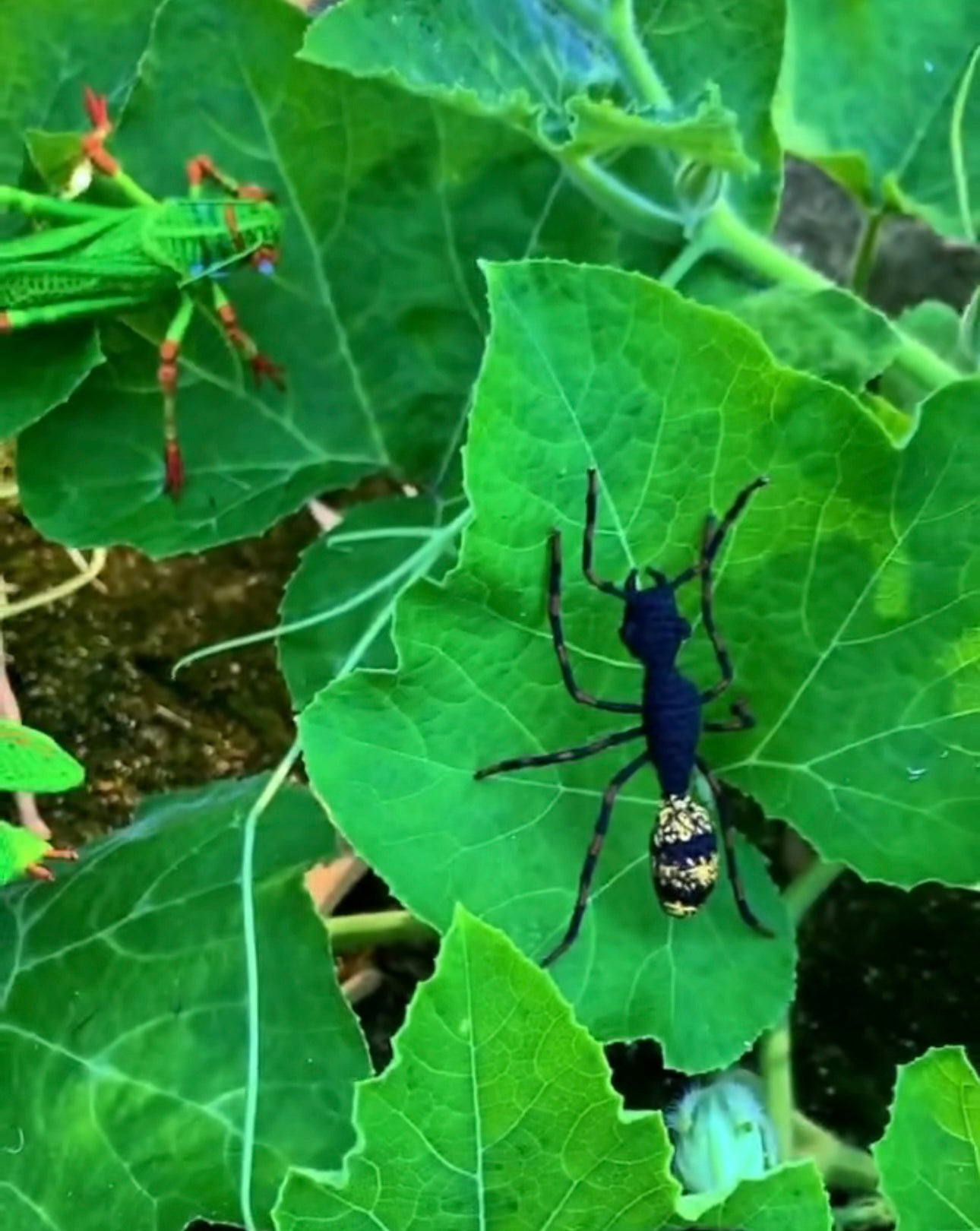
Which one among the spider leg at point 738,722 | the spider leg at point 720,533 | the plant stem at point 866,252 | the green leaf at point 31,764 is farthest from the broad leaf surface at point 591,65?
the green leaf at point 31,764

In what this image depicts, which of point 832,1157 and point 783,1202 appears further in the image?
point 832,1157

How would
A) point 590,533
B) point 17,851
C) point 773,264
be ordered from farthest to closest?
point 773,264
point 17,851
point 590,533

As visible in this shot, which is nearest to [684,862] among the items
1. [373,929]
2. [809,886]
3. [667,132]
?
[809,886]

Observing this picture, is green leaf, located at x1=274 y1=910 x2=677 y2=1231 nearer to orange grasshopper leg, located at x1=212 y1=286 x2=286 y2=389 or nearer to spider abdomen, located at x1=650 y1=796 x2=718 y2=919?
spider abdomen, located at x1=650 y1=796 x2=718 y2=919

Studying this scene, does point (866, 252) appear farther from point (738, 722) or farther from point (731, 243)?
point (738, 722)

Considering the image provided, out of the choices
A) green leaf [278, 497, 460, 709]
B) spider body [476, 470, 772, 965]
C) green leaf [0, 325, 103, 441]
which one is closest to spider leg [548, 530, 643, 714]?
spider body [476, 470, 772, 965]

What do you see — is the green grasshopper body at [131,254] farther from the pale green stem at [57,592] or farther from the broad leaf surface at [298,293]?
the pale green stem at [57,592]

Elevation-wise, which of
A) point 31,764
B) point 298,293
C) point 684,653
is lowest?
point 31,764
